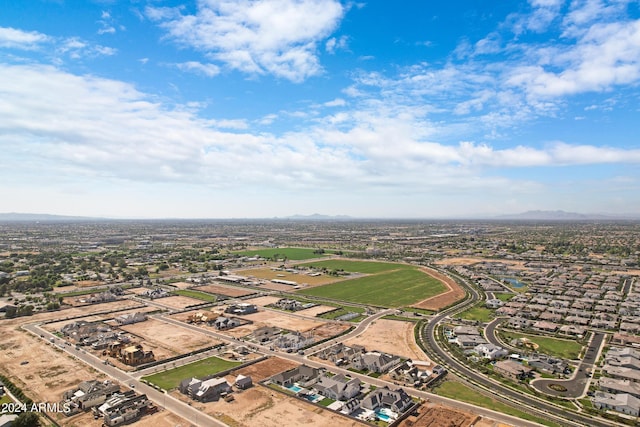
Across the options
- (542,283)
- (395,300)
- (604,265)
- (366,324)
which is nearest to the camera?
(366,324)

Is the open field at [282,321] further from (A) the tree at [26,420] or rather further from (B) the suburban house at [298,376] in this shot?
(A) the tree at [26,420]

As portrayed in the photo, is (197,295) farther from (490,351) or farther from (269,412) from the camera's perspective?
(490,351)

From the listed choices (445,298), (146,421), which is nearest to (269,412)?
(146,421)

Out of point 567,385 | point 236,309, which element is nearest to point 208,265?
point 236,309

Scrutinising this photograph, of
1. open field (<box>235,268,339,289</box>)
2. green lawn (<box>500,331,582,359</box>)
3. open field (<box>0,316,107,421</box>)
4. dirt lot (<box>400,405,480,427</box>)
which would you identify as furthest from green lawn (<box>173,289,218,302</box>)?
dirt lot (<box>400,405,480,427</box>)

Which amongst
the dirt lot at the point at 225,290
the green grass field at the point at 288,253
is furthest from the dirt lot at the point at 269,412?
the green grass field at the point at 288,253

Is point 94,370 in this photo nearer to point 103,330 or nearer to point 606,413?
point 103,330
